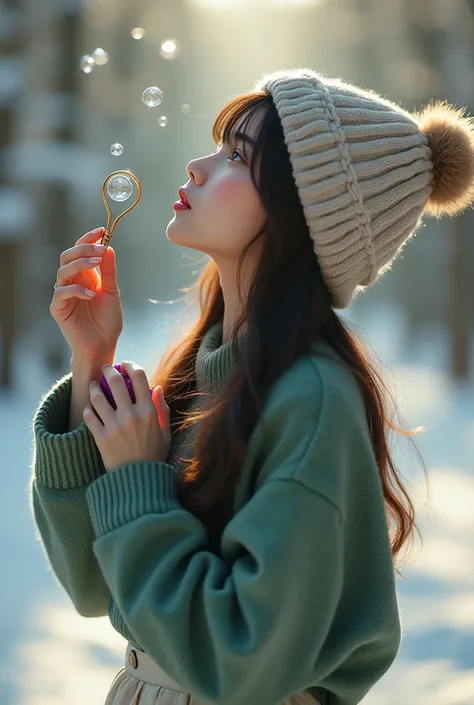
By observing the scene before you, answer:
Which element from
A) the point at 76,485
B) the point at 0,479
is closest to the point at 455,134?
the point at 76,485

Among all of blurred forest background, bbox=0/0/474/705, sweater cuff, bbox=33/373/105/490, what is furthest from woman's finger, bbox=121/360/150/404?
blurred forest background, bbox=0/0/474/705

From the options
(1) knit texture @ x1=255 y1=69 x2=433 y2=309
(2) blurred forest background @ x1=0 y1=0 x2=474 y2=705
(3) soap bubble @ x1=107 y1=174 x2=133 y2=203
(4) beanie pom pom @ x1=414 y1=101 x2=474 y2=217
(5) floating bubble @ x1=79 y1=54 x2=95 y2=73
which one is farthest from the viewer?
(2) blurred forest background @ x1=0 y1=0 x2=474 y2=705

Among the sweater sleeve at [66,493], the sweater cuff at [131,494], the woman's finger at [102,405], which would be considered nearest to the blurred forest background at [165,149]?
the sweater sleeve at [66,493]

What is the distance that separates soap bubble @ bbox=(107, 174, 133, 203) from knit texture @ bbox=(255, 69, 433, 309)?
33 centimetres

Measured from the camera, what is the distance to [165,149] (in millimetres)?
9992

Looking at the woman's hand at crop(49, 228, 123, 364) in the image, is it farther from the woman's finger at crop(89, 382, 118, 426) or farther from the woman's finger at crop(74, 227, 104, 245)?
the woman's finger at crop(89, 382, 118, 426)

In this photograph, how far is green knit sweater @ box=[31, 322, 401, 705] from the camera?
4.14ft

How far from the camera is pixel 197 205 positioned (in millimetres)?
1608

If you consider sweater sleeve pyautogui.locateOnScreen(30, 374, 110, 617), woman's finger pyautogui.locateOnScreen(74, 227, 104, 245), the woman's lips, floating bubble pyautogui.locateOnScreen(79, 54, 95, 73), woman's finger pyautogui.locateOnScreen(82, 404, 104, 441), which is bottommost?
sweater sleeve pyautogui.locateOnScreen(30, 374, 110, 617)

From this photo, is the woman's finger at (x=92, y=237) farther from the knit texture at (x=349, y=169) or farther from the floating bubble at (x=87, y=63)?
the floating bubble at (x=87, y=63)

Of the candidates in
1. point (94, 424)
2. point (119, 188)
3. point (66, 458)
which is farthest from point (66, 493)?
point (119, 188)

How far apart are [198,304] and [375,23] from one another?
963cm

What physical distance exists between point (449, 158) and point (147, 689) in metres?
1.05

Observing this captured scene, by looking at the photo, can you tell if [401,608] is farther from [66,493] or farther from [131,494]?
[131,494]
